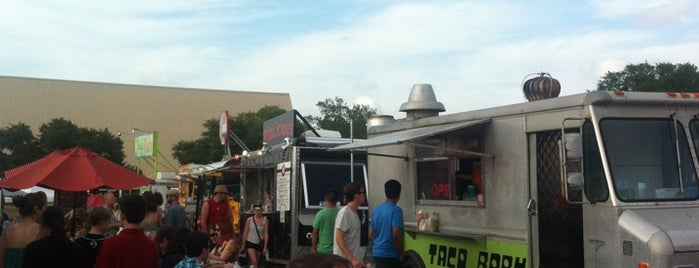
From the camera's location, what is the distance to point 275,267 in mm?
13977

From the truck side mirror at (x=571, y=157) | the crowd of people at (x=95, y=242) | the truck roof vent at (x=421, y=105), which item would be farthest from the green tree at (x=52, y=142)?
the truck side mirror at (x=571, y=157)

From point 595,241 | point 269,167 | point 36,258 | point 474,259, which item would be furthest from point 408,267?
point 269,167

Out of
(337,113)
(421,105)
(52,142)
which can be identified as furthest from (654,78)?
(421,105)

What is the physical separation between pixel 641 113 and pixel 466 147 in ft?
6.87

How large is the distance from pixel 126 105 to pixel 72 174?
64498 mm

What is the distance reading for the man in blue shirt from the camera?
822 centimetres

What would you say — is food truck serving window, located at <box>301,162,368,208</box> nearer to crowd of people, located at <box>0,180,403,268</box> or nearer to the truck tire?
crowd of people, located at <box>0,180,403,268</box>

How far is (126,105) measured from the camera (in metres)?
71.6

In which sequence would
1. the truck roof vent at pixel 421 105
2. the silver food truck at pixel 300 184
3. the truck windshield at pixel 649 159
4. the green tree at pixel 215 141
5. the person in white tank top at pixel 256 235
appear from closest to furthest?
the truck windshield at pixel 649 159 → the truck roof vent at pixel 421 105 → the silver food truck at pixel 300 184 → the person in white tank top at pixel 256 235 → the green tree at pixel 215 141

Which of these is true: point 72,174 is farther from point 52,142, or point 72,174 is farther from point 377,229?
point 52,142

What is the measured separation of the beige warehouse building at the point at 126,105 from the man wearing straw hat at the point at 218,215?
55709 mm

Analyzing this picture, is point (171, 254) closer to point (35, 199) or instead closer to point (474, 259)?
point (35, 199)

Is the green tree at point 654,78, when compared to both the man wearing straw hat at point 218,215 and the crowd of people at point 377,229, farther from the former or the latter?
the crowd of people at point 377,229

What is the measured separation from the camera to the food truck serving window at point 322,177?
13.1 m
